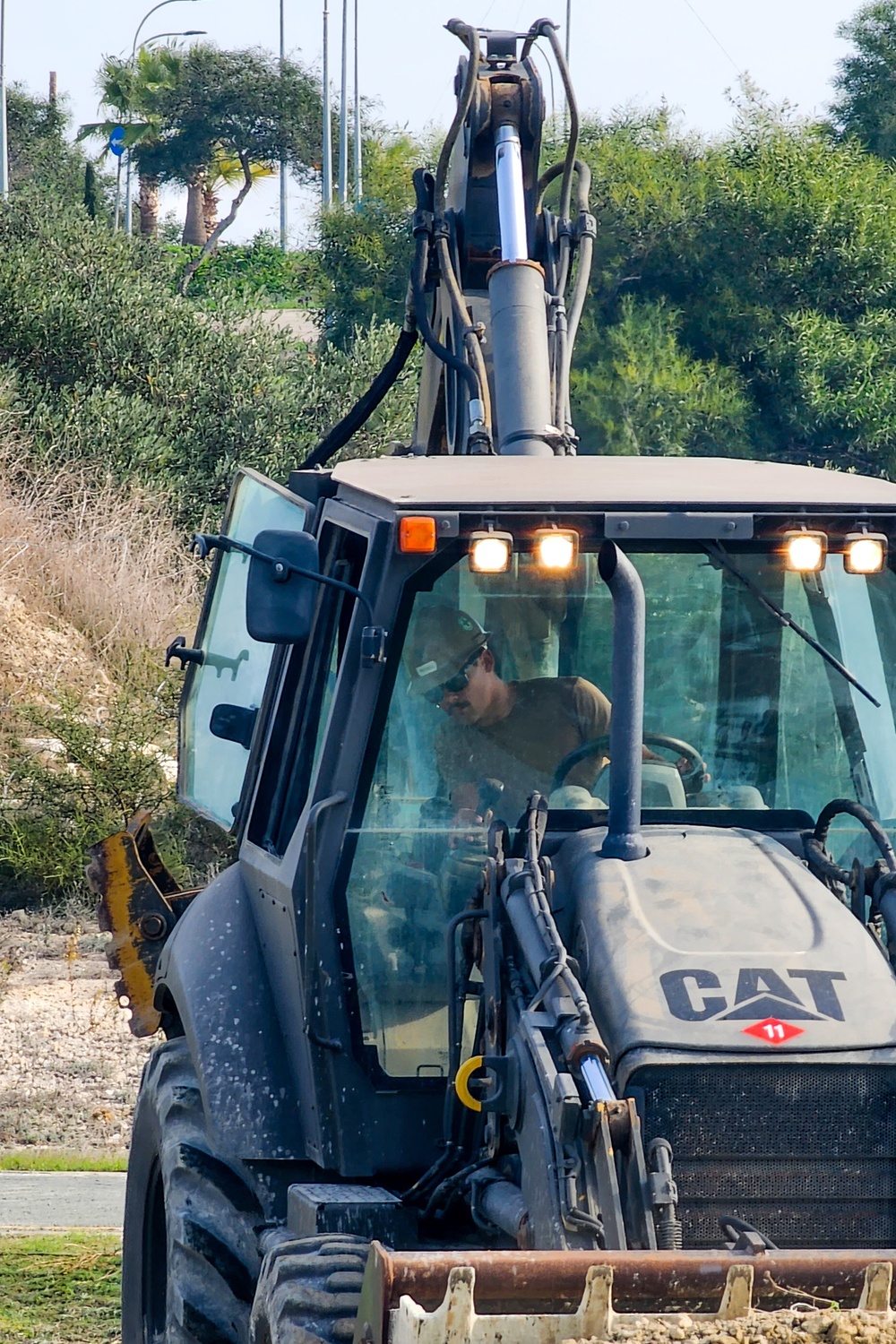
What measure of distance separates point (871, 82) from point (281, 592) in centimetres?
3717

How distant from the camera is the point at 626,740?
376cm

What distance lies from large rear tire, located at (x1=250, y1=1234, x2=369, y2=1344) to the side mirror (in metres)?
1.28

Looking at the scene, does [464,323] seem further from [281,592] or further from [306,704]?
[281,592]

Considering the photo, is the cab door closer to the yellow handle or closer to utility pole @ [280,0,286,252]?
the yellow handle

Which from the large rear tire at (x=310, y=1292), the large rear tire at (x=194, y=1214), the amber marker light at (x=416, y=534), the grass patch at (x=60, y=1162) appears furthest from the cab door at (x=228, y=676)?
the grass patch at (x=60, y=1162)

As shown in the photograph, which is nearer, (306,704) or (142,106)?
(306,704)

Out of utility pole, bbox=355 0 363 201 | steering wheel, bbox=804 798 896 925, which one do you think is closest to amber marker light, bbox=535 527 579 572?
steering wheel, bbox=804 798 896 925

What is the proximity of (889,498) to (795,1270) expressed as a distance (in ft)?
6.22

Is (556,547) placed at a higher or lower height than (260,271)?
lower

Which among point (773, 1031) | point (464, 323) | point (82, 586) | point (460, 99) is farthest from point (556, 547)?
point (82, 586)

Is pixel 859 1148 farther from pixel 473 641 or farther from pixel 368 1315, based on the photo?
pixel 473 641

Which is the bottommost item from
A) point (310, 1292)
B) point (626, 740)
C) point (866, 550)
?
point (310, 1292)

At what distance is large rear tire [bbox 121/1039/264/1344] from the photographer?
13.2ft

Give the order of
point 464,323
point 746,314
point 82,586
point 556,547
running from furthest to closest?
point 746,314 < point 82,586 < point 464,323 < point 556,547
